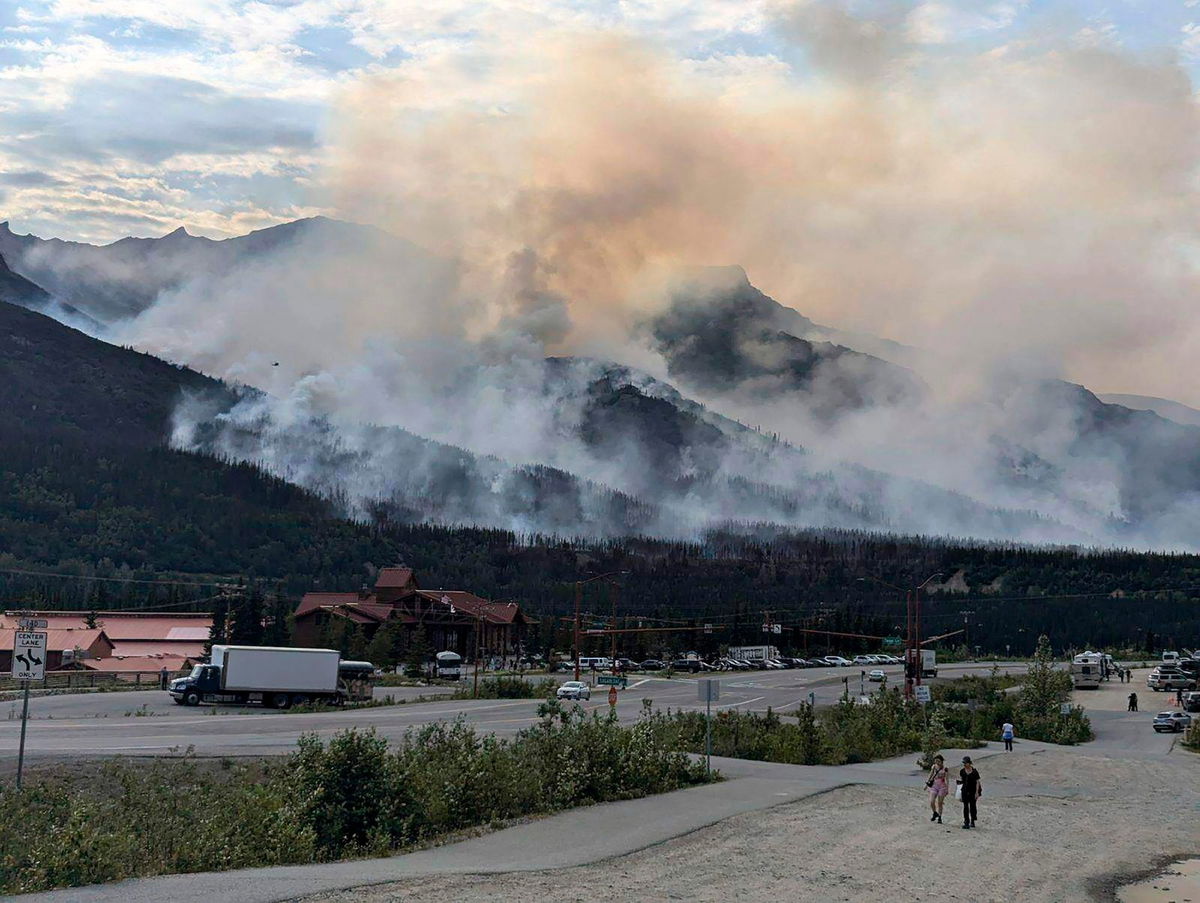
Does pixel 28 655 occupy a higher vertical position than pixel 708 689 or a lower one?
higher

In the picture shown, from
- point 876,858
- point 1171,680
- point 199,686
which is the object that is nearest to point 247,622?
point 199,686

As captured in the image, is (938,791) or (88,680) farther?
(88,680)

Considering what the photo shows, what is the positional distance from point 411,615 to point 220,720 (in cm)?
7667

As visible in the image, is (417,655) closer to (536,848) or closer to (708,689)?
(708,689)

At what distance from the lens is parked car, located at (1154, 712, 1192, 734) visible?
3073 inches

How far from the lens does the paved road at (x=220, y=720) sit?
45781mm

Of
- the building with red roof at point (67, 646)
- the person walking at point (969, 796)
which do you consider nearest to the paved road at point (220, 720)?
the person walking at point (969, 796)

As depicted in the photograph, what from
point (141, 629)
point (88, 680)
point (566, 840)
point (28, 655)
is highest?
point (28, 655)

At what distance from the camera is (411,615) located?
5344 inches

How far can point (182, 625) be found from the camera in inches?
5148


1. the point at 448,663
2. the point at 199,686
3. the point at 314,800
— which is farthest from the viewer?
the point at 448,663

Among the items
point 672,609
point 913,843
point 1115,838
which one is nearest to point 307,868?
point 913,843

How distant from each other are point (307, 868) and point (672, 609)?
579ft

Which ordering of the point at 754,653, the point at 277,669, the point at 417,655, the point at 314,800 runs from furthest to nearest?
the point at 754,653 → the point at 417,655 → the point at 277,669 → the point at 314,800
